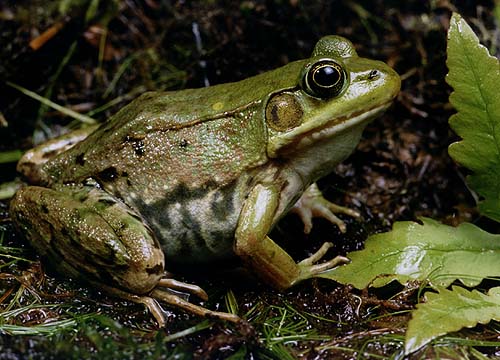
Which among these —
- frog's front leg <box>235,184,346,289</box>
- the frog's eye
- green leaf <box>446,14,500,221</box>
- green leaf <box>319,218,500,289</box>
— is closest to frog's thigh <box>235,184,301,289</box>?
frog's front leg <box>235,184,346,289</box>

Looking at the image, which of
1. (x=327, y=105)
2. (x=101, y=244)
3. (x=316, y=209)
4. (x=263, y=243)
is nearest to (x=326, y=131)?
(x=327, y=105)

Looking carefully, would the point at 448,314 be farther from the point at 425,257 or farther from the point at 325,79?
the point at 325,79

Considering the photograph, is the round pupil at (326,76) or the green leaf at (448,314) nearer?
the green leaf at (448,314)

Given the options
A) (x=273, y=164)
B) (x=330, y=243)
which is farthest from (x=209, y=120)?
(x=330, y=243)

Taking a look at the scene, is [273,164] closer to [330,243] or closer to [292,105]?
[292,105]

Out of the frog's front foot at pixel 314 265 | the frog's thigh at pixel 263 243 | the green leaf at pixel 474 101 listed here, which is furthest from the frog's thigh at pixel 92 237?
the green leaf at pixel 474 101

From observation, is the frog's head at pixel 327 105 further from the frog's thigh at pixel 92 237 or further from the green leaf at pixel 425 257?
the frog's thigh at pixel 92 237

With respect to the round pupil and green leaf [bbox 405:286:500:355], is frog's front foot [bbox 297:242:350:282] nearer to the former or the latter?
green leaf [bbox 405:286:500:355]
